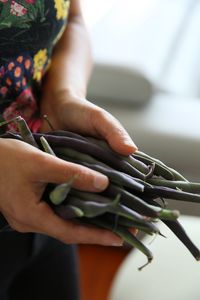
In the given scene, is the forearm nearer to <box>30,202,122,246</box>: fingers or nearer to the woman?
the woman

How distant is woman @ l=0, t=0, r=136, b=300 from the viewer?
49 cm

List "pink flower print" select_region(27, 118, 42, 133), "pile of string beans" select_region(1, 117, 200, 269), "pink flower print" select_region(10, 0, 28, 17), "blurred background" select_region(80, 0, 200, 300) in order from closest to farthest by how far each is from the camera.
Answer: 1. "pile of string beans" select_region(1, 117, 200, 269)
2. "pink flower print" select_region(10, 0, 28, 17)
3. "pink flower print" select_region(27, 118, 42, 133)
4. "blurred background" select_region(80, 0, 200, 300)

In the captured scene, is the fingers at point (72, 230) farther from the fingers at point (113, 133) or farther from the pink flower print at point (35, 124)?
the pink flower print at point (35, 124)

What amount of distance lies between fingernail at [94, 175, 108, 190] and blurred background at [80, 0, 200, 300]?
0.76 m

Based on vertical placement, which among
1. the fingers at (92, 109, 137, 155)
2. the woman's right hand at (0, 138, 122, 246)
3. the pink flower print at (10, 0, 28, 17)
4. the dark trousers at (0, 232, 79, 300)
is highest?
the pink flower print at (10, 0, 28, 17)

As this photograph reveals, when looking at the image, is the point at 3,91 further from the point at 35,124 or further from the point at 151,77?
the point at 151,77

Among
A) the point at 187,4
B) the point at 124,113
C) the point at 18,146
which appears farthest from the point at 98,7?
the point at 18,146

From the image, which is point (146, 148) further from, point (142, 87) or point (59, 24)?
point (59, 24)

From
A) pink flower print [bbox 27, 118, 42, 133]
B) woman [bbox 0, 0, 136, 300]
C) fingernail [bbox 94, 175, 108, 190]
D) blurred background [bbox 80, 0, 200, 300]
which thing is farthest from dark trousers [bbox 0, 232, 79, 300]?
blurred background [bbox 80, 0, 200, 300]

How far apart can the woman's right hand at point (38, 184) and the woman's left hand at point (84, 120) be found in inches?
2.7

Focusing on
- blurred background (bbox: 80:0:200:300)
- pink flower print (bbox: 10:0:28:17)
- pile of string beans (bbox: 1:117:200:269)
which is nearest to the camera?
pile of string beans (bbox: 1:117:200:269)

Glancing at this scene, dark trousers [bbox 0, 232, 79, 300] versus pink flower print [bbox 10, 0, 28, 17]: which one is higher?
pink flower print [bbox 10, 0, 28, 17]

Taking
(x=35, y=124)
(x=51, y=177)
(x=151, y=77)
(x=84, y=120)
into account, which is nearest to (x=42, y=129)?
(x=35, y=124)

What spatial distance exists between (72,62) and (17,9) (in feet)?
0.64
